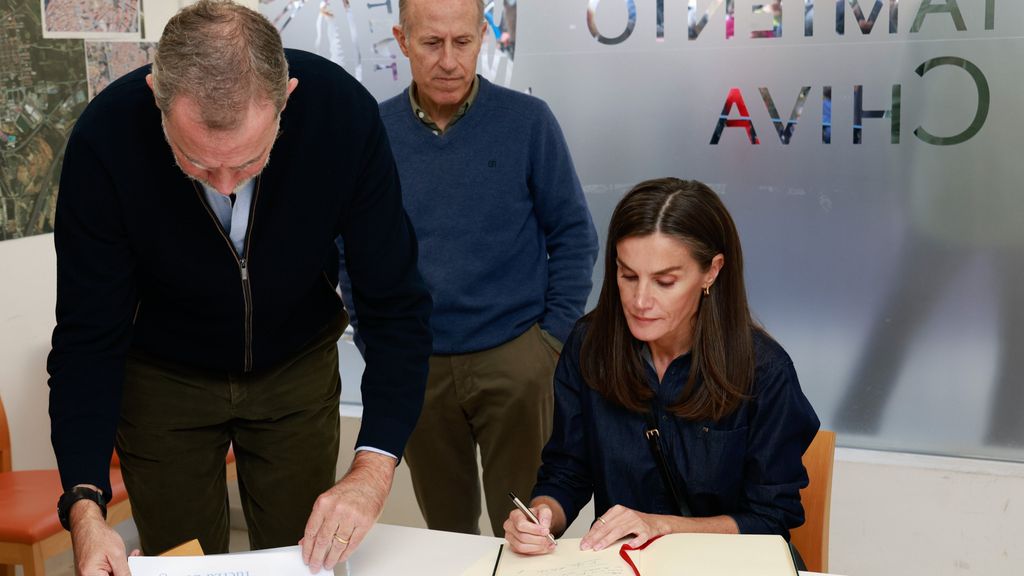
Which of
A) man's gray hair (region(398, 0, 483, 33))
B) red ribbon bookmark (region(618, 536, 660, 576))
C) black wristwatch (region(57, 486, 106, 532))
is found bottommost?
red ribbon bookmark (region(618, 536, 660, 576))

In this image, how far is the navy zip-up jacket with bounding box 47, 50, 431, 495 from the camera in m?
1.53

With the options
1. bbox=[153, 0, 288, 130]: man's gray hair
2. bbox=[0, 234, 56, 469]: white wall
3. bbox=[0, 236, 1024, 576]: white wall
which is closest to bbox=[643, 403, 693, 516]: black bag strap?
bbox=[153, 0, 288, 130]: man's gray hair

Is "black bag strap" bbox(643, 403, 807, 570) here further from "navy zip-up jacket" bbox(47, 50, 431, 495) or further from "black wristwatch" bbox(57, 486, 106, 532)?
"black wristwatch" bbox(57, 486, 106, 532)

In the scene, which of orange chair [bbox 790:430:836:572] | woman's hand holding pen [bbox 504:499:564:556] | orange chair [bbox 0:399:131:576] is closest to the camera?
woman's hand holding pen [bbox 504:499:564:556]

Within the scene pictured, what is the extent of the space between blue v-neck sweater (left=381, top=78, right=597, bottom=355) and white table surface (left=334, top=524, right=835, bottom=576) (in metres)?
0.86

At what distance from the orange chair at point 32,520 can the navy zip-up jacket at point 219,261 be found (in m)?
0.95

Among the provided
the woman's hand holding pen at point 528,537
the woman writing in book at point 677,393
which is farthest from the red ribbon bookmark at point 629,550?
the woman writing in book at point 677,393

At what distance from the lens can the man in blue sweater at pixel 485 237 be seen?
8.05 ft

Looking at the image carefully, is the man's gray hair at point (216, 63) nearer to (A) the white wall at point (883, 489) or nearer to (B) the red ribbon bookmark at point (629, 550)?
(B) the red ribbon bookmark at point (629, 550)

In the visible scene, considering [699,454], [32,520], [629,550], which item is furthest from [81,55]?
[629,550]

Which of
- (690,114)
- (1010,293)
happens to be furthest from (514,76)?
(1010,293)

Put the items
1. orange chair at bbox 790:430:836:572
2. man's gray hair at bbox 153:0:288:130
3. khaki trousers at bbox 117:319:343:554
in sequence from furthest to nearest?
orange chair at bbox 790:430:836:572 → khaki trousers at bbox 117:319:343:554 → man's gray hair at bbox 153:0:288:130

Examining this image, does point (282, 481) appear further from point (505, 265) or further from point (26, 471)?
point (26, 471)

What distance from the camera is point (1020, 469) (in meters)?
2.96
